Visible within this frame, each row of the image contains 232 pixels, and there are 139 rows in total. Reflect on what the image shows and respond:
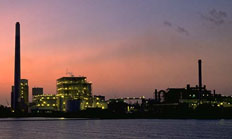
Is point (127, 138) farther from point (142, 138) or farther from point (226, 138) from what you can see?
point (226, 138)

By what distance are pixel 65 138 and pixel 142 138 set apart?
16859 millimetres

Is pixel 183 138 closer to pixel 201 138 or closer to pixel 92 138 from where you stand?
pixel 201 138

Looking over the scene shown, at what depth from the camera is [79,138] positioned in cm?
8900

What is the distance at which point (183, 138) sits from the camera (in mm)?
88688

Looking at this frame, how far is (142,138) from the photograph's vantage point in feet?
293

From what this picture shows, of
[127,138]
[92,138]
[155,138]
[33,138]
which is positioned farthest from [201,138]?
[33,138]

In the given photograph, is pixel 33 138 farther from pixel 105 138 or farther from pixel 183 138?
pixel 183 138

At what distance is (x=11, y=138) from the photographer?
9012 centimetres

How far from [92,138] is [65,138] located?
598 cm

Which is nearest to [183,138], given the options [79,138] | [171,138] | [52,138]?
[171,138]

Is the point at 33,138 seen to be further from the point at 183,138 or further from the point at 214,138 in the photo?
the point at 214,138

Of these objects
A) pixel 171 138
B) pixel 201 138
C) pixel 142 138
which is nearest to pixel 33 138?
pixel 142 138

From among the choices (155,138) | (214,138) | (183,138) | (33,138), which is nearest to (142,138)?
(155,138)

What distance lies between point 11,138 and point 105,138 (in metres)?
20.8
